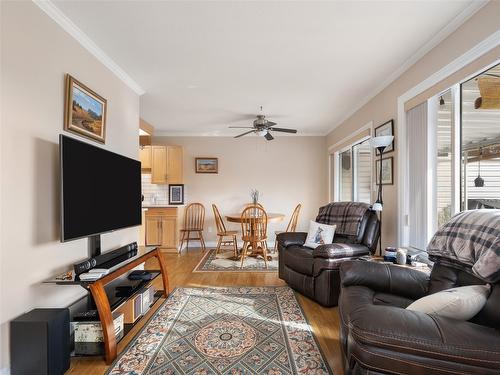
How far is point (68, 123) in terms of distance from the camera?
2.06 metres

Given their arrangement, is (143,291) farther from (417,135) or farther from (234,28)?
(417,135)

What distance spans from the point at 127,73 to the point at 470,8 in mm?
3060

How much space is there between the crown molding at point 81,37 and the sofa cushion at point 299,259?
2723 mm

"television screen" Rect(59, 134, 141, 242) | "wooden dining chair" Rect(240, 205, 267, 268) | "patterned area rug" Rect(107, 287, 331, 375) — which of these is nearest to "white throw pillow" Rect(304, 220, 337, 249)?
"patterned area rug" Rect(107, 287, 331, 375)

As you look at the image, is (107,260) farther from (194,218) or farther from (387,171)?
(194,218)

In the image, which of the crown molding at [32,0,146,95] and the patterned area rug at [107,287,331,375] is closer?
the patterned area rug at [107,287,331,375]

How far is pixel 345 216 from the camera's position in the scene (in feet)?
10.7

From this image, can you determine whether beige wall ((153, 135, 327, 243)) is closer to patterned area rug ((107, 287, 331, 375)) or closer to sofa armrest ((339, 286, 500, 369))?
patterned area rug ((107, 287, 331, 375))

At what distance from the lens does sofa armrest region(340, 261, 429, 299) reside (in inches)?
69.2

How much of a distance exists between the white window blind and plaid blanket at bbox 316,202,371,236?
0.50m

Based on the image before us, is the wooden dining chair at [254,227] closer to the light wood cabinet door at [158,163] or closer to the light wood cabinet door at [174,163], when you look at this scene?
the light wood cabinet door at [174,163]

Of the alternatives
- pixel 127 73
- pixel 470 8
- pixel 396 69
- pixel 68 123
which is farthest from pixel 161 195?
Answer: pixel 470 8

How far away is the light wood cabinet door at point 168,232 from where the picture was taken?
5.17 m

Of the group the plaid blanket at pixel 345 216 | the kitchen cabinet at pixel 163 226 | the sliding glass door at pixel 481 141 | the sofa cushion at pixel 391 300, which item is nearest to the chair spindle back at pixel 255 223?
the plaid blanket at pixel 345 216
